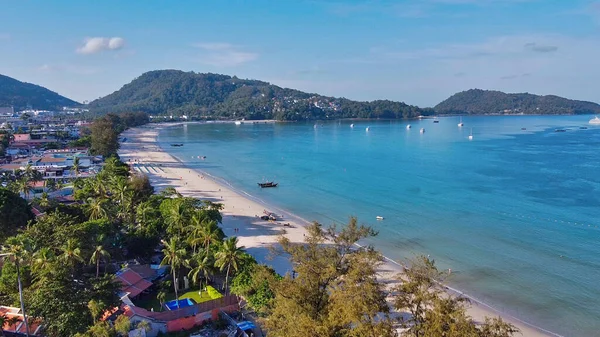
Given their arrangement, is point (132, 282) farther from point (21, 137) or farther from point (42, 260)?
point (21, 137)

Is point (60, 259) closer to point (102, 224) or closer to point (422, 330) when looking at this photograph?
point (102, 224)

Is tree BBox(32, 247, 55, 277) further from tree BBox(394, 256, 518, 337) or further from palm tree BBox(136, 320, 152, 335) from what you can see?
tree BBox(394, 256, 518, 337)

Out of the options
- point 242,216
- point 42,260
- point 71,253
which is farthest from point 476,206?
point 42,260

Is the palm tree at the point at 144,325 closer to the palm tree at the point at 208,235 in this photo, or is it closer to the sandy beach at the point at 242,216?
the sandy beach at the point at 242,216

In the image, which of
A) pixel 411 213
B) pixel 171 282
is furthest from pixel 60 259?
pixel 411 213

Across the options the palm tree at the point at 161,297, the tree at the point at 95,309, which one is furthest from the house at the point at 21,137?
the tree at the point at 95,309

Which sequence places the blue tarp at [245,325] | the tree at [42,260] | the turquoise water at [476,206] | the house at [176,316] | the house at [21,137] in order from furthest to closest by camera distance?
the house at [21,137]
the turquoise water at [476,206]
the tree at [42,260]
the blue tarp at [245,325]
the house at [176,316]
